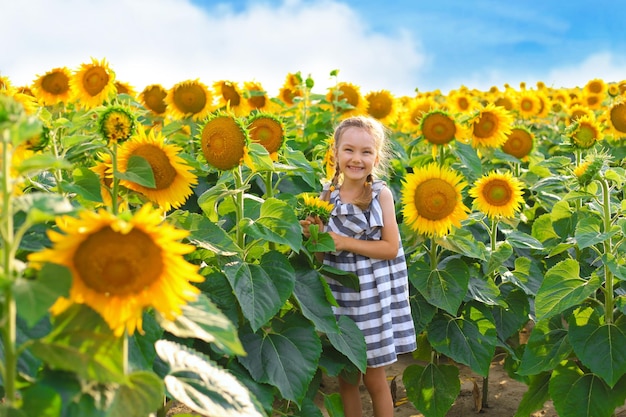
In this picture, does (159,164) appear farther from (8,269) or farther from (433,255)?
(433,255)

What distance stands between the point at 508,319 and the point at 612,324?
738 millimetres

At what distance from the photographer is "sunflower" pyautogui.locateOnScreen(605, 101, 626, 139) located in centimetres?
587

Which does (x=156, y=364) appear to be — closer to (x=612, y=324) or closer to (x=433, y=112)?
(x=612, y=324)

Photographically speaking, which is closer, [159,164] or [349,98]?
[159,164]

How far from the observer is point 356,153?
3279 millimetres

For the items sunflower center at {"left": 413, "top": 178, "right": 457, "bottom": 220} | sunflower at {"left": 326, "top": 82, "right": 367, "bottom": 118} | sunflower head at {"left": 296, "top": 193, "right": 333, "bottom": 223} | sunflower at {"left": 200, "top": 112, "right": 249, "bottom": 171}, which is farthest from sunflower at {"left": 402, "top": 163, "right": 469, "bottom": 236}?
sunflower at {"left": 326, "top": 82, "right": 367, "bottom": 118}

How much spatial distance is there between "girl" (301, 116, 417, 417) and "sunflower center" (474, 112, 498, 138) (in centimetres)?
158

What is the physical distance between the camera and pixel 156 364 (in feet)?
6.44

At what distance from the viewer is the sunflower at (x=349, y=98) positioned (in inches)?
239

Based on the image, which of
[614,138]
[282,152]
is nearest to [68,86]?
[282,152]

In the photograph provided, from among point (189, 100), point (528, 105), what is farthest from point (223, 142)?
point (528, 105)

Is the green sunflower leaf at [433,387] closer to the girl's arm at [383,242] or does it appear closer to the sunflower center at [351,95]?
the girl's arm at [383,242]

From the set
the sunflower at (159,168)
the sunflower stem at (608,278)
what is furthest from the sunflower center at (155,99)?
the sunflower stem at (608,278)

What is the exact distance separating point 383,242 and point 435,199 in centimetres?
33
